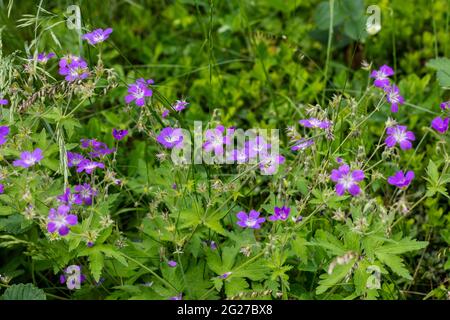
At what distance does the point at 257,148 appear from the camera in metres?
2.18

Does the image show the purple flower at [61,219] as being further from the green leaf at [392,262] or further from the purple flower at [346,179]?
the green leaf at [392,262]

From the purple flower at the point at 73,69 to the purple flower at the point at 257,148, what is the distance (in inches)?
23.2

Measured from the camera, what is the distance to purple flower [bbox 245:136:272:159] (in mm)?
2156

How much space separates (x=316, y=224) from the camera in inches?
93.3

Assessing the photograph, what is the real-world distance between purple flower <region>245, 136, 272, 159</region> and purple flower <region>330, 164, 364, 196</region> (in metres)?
0.31

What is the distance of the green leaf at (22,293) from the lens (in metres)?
2.19

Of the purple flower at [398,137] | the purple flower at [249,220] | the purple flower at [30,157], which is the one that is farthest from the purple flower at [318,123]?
the purple flower at [30,157]

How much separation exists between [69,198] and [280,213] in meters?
0.68

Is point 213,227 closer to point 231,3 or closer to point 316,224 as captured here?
point 316,224

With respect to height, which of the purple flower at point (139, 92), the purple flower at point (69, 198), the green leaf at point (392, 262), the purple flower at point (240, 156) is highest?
the purple flower at point (139, 92)

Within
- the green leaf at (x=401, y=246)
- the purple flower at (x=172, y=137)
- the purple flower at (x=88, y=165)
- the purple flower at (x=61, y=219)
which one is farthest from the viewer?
the purple flower at (x=88, y=165)

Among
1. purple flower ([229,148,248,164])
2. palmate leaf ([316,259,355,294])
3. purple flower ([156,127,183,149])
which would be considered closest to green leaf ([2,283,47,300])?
purple flower ([156,127,183,149])

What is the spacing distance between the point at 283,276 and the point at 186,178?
0.47 m
